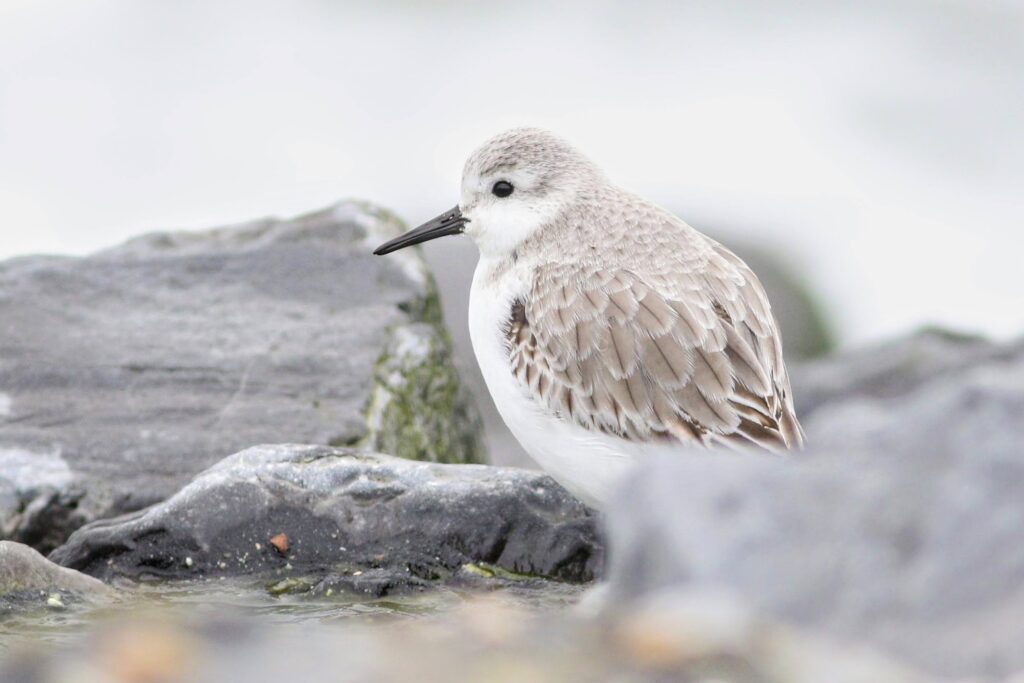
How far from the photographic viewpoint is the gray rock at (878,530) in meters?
2.45

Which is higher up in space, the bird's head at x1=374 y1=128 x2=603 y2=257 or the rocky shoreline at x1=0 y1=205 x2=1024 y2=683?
the bird's head at x1=374 y1=128 x2=603 y2=257

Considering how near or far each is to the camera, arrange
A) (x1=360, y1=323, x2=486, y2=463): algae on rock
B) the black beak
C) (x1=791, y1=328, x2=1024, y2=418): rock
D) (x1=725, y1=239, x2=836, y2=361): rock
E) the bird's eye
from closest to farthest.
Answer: the bird's eye, the black beak, (x1=360, y1=323, x2=486, y2=463): algae on rock, (x1=791, y1=328, x2=1024, y2=418): rock, (x1=725, y1=239, x2=836, y2=361): rock

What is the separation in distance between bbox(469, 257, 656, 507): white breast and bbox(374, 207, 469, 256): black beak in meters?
0.30

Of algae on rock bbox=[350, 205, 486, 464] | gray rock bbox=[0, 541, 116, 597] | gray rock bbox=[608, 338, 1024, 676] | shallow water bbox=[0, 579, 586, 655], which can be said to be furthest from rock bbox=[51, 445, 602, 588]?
gray rock bbox=[608, 338, 1024, 676]

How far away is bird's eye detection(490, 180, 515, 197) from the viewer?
5770 millimetres

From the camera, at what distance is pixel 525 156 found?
573 centimetres

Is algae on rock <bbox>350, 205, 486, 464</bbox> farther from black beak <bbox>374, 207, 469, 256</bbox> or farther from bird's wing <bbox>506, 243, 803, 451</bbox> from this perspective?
bird's wing <bbox>506, 243, 803, 451</bbox>

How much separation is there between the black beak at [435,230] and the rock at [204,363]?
582 mm

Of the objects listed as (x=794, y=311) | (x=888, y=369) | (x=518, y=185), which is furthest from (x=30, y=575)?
(x=794, y=311)

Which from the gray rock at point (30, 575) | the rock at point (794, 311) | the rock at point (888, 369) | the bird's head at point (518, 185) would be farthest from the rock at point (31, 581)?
the rock at point (794, 311)

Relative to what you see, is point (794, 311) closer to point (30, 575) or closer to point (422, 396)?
point (422, 396)

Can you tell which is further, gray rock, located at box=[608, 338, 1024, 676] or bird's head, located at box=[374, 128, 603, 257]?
bird's head, located at box=[374, 128, 603, 257]

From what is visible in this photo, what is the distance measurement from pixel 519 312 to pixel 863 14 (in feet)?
57.8

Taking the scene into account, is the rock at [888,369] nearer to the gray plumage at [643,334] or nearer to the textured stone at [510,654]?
the gray plumage at [643,334]
